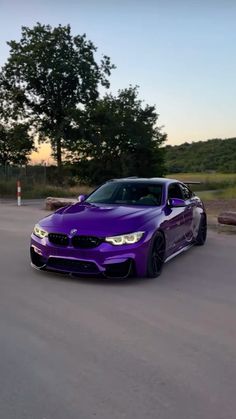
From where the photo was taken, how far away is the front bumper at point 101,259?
652 cm

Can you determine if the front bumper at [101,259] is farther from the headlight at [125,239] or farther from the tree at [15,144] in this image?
the tree at [15,144]

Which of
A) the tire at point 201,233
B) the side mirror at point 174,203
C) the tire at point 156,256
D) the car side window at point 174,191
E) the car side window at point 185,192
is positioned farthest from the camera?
the tire at point 201,233

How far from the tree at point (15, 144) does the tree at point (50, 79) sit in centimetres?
113

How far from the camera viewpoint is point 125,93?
147 feet

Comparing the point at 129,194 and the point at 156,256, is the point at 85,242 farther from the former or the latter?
the point at 129,194

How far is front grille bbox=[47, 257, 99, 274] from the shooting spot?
21.5 feet

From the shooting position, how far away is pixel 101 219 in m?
6.93

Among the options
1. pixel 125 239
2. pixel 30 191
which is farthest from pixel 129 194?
pixel 30 191

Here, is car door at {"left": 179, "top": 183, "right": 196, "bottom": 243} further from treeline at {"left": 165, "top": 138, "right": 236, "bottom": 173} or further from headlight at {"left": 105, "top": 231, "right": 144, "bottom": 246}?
treeline at {"left": 165, "top": 138, "right": 236, "bottom": 173}

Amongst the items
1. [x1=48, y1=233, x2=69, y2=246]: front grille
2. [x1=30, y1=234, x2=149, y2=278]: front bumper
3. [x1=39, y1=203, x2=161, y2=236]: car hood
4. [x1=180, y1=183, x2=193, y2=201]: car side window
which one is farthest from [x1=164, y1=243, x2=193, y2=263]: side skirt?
[x1=48, y1=233, x2=69, y2=246]: front grille

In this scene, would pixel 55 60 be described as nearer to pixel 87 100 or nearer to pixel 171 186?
pixel 87 100

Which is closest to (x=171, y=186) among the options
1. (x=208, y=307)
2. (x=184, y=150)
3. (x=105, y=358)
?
(x=208, y=307)

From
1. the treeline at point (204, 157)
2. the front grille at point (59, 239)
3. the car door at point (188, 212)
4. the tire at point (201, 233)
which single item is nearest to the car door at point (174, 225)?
the car door at point (188, 212)

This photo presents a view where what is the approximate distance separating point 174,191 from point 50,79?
3381cm
